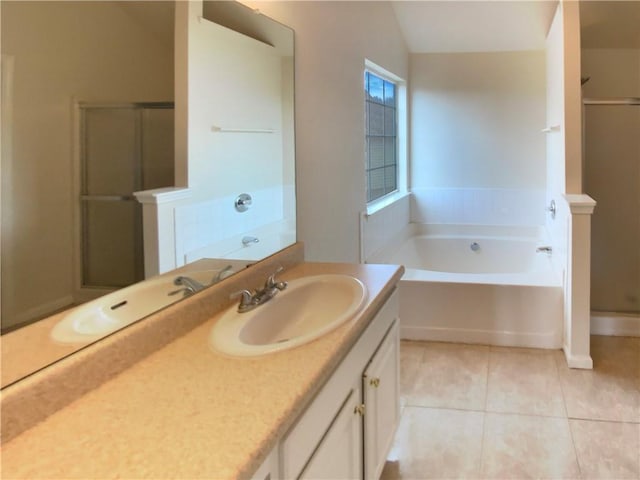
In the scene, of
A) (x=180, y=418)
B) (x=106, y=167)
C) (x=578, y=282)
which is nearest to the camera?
(x=180, y=418)

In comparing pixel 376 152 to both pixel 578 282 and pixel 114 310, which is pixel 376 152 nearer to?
pixel 578 282

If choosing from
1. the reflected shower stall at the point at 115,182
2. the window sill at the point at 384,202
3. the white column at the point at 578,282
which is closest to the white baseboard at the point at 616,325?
the white column at the point at 578,282

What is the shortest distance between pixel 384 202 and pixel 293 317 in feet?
9.13

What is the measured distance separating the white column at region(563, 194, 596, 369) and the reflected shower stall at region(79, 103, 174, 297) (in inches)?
97.7

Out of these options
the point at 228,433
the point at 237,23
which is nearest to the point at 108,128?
the point at 228,433

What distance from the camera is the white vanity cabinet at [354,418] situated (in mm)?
1231

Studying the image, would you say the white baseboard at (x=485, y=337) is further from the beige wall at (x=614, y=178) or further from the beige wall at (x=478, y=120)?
the beige wall at (x=478, y=120)

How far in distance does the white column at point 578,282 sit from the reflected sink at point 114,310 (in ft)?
7.89

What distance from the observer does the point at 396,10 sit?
4570 mm

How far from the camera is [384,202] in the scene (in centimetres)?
464

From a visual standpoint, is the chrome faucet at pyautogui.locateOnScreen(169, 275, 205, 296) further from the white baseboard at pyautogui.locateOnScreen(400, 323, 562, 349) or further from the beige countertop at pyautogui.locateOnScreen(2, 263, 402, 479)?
the white baseboard at pyautogui.locateOnScreen(400, 323, 562, 349)

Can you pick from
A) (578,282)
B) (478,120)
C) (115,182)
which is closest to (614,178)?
(478,120)

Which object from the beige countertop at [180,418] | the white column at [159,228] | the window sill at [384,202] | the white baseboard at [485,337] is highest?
the window sill at [384,202]

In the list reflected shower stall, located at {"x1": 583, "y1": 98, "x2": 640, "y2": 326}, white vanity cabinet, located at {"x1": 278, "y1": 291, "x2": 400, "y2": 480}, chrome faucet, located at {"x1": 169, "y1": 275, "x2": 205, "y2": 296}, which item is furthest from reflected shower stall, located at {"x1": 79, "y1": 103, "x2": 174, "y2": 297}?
reflected shower stall, located at {"x1": 583, "y1": 98, "x2": 640, "y2": 326}
